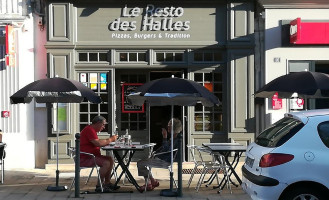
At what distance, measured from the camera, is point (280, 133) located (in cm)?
748

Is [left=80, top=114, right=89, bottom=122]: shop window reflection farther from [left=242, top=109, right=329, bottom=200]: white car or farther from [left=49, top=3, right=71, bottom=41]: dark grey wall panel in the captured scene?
[left=242, top=109, right=329, bottom=200]: white car

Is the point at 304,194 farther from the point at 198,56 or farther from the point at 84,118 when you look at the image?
the point at 84,118

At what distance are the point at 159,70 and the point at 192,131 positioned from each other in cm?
174

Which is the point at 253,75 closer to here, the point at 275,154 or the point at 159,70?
the point at 159,70

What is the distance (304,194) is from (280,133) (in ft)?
2.85

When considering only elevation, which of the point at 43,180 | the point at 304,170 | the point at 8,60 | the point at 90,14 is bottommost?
the point at 43,180

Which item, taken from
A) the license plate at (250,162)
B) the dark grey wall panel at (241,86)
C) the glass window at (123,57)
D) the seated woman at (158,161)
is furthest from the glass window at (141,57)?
the license plate at (250,162)

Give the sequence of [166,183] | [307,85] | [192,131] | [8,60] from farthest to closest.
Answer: [192,131], [8,60], [166,183], [307,85]

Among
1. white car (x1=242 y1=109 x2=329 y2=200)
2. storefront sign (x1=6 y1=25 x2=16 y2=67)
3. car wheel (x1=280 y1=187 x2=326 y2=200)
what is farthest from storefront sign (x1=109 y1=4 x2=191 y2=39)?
car wheel (x1=280 y1=187 x2=326 y2=200)

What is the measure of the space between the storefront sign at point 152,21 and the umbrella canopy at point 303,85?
4.11 m

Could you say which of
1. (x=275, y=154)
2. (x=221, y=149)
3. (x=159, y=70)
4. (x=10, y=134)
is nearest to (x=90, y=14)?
(x=159, y=70)

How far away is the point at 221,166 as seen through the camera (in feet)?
32.2

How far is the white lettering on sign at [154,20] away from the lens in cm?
1352

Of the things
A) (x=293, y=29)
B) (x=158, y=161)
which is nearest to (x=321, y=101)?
(x=293, y=29)
